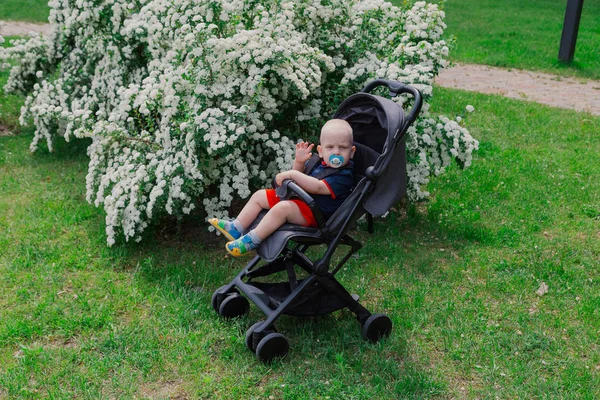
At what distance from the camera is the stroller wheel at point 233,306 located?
14.6 ft

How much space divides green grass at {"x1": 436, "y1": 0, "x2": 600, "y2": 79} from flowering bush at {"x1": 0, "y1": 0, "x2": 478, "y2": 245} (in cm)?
722

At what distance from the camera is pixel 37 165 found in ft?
23.8

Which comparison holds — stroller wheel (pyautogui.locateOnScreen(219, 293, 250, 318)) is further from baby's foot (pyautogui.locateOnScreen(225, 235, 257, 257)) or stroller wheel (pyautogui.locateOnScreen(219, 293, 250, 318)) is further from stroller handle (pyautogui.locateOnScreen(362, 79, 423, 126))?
stroller handle (pyautogui.locateOnScreen(362, 79, 423, 126))

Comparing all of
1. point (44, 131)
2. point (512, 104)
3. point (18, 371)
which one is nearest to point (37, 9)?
point (44, 131)

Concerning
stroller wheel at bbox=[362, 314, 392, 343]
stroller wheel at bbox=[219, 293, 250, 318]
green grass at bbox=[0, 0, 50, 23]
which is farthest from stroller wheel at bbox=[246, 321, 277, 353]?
green grass at bbox=[0, 0, 50, 23]

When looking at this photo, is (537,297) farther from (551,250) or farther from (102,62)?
(102,62)

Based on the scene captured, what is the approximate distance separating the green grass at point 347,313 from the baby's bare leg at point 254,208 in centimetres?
69

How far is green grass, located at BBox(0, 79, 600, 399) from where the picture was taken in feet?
12.8

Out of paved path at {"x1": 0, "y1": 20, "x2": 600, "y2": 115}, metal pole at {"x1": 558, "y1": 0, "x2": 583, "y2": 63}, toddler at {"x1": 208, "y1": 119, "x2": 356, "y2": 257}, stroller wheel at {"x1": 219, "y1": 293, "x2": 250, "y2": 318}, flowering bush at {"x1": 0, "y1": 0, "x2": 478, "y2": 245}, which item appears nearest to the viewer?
toddler at {"x1": 208, "y1": 119, "x2": 356, "y2": 257}

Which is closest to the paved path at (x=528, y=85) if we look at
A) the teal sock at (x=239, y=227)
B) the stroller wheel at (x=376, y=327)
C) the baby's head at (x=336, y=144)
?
the baby's head at (x=336, y=144)

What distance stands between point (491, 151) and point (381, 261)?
3049 millimetres

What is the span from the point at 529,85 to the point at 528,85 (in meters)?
0.02

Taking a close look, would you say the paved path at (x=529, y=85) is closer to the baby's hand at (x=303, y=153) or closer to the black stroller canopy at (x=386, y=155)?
the black stroller canopy at (x=386, y=155)

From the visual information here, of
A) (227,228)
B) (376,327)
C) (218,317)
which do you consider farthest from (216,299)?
(376,327)
